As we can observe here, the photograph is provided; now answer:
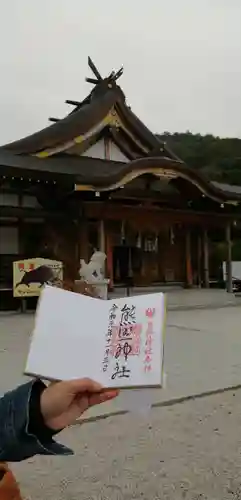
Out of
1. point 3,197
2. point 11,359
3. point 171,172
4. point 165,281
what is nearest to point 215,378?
point 11,359

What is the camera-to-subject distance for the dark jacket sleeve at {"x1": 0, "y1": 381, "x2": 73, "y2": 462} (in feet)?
4.07

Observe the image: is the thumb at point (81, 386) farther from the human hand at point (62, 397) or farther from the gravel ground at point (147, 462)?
the gravel ground at point (147, 462)

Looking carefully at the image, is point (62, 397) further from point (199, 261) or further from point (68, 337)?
point (199, 261)

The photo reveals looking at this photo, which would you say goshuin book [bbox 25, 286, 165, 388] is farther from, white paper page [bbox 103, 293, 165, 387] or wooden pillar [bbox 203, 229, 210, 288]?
wooden pillar [bbox 203, 229, 210, 288]

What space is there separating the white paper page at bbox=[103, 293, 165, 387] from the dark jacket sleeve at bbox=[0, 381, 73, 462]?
0.17 metres

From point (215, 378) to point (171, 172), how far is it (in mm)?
10418

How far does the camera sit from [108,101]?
1795 centimetres

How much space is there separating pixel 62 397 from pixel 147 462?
2.36 meters

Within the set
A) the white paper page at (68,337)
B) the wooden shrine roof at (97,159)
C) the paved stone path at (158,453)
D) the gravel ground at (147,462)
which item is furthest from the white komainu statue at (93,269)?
the white paper page at (68,337)

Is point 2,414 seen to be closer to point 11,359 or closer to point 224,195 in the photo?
point 11,359

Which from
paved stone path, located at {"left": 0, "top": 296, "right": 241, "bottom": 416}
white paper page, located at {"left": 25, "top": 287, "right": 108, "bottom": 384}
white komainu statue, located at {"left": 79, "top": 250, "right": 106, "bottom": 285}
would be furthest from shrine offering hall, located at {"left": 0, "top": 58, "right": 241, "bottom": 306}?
white paper page, located at {"left": 25, "top": 287, "right": 108, "bottom": 384}

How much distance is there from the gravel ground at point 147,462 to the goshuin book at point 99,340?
1784mm

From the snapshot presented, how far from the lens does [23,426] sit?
124 centimetres

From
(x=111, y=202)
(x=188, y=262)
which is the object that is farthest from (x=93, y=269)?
(x=188, y=262)
